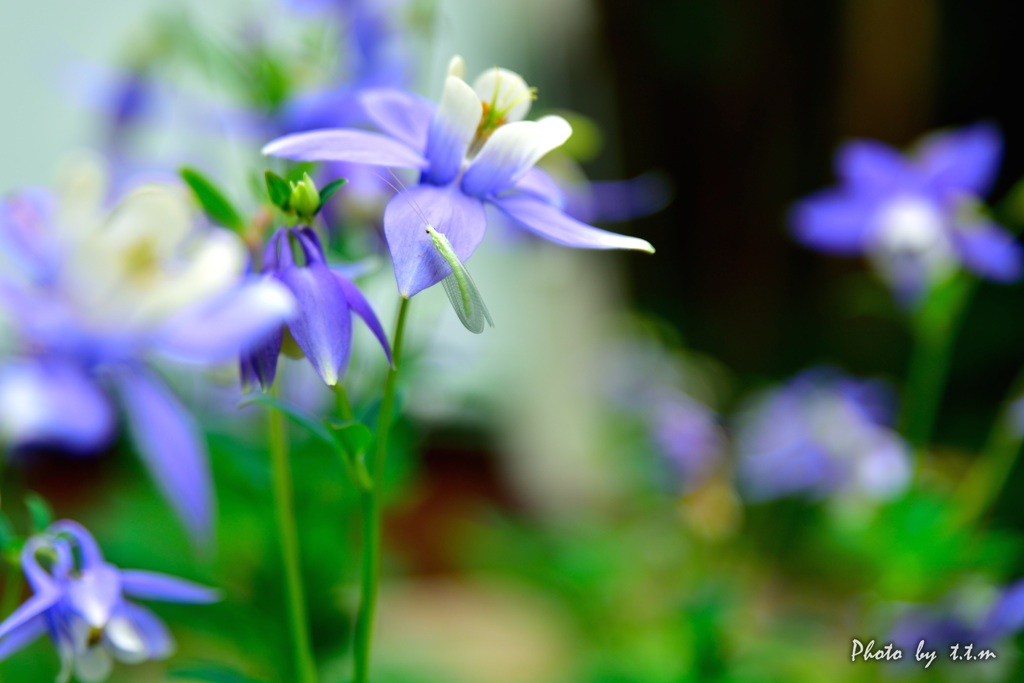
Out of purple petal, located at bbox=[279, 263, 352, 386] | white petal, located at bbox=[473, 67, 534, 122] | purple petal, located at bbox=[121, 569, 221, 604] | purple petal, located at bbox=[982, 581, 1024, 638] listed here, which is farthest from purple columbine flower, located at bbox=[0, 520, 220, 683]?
purple petal, located at bbox=[982, 581, 1024, 638]

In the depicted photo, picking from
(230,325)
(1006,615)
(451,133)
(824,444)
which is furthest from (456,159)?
(824,444)

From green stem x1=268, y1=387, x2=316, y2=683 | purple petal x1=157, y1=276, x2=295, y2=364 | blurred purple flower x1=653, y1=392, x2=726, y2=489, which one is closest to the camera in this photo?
purple petal x1=157, y1=276, x2=295, y2=364

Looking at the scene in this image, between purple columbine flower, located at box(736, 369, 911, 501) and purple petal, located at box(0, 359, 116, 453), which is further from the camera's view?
purple columbine flower, located at box(736, 369, 911, 501)

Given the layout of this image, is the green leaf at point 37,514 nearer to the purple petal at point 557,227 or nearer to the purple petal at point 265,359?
the purple petal at point 265,359

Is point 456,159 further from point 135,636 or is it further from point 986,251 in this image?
point 986,251

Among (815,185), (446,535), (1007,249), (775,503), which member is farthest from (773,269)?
(1007,249)

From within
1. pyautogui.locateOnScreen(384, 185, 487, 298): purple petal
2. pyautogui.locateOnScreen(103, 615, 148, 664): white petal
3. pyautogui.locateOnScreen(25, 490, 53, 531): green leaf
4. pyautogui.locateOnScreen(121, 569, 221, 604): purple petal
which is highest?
pyautogui.locateOnScreen(384, 185, 487, 298): purple petal

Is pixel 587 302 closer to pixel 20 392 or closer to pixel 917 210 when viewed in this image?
pixel 917 210

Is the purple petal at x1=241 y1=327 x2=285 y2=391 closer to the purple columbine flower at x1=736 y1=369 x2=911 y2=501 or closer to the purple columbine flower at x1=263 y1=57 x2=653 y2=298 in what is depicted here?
the purple columbine flower at x1=263 y1=57 x2=653 y2=298
